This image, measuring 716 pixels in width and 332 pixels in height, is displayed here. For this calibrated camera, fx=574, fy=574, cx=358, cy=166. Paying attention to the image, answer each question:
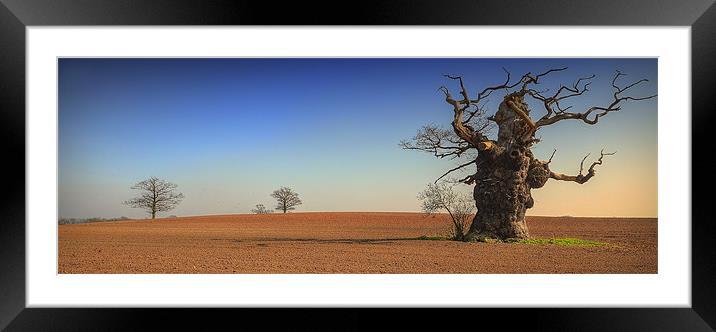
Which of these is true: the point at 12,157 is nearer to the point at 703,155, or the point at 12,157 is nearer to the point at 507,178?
the point at 703,155

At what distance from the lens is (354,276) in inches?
277

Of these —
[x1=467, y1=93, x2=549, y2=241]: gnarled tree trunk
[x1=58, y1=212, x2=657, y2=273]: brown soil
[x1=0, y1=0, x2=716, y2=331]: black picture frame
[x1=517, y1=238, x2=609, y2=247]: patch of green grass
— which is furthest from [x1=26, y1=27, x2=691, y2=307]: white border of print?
[x1=517, y1=238, x2=609, y2=247]: patch of green grass

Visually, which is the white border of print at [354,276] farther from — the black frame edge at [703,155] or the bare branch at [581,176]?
the bare branch at [581,176]

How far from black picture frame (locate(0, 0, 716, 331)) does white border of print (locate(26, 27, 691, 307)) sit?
0.15 m

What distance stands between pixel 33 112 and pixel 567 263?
7.20 m

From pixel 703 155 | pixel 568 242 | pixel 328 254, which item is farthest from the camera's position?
pixel 568 242
